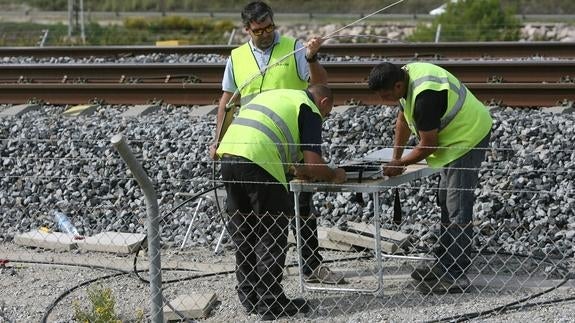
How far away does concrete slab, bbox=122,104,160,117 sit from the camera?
12.3m

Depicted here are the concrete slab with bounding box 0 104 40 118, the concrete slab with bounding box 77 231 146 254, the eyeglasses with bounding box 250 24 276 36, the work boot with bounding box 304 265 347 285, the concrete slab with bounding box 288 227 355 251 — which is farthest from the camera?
the concrete slab with bounding box 0 104 40 118

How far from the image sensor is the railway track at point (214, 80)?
11789 mm

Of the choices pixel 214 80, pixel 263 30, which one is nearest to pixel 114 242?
pixel 263 30

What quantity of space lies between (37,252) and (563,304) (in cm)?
414

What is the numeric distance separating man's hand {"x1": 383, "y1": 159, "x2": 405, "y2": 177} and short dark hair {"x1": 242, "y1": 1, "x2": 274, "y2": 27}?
1306mm

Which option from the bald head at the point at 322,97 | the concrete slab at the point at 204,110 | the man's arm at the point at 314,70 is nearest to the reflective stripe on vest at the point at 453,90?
the bald head at the point at 322,97

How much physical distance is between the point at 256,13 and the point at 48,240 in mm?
2717

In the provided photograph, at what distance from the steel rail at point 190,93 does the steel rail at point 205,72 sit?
75cm

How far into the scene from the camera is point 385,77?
7.10m

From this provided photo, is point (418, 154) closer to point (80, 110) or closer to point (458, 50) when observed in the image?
point (80, 110)

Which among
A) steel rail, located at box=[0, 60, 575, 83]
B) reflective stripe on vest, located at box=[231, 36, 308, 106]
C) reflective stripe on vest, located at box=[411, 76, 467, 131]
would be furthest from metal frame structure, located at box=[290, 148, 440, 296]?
steel rail, located at box=[0, 60, 575, 83]

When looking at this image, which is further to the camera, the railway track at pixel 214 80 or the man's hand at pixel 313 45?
the railway track at pixel 214 80

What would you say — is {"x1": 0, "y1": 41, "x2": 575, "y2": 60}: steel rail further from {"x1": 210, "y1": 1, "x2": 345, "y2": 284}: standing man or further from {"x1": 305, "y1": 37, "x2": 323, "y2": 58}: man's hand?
{"x1": 305, "y1": 37, "x2": 323, "y2": 58}: man's hand

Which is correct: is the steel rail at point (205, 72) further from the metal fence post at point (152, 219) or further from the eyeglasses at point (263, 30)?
the metal fence post at point (152, 219)
